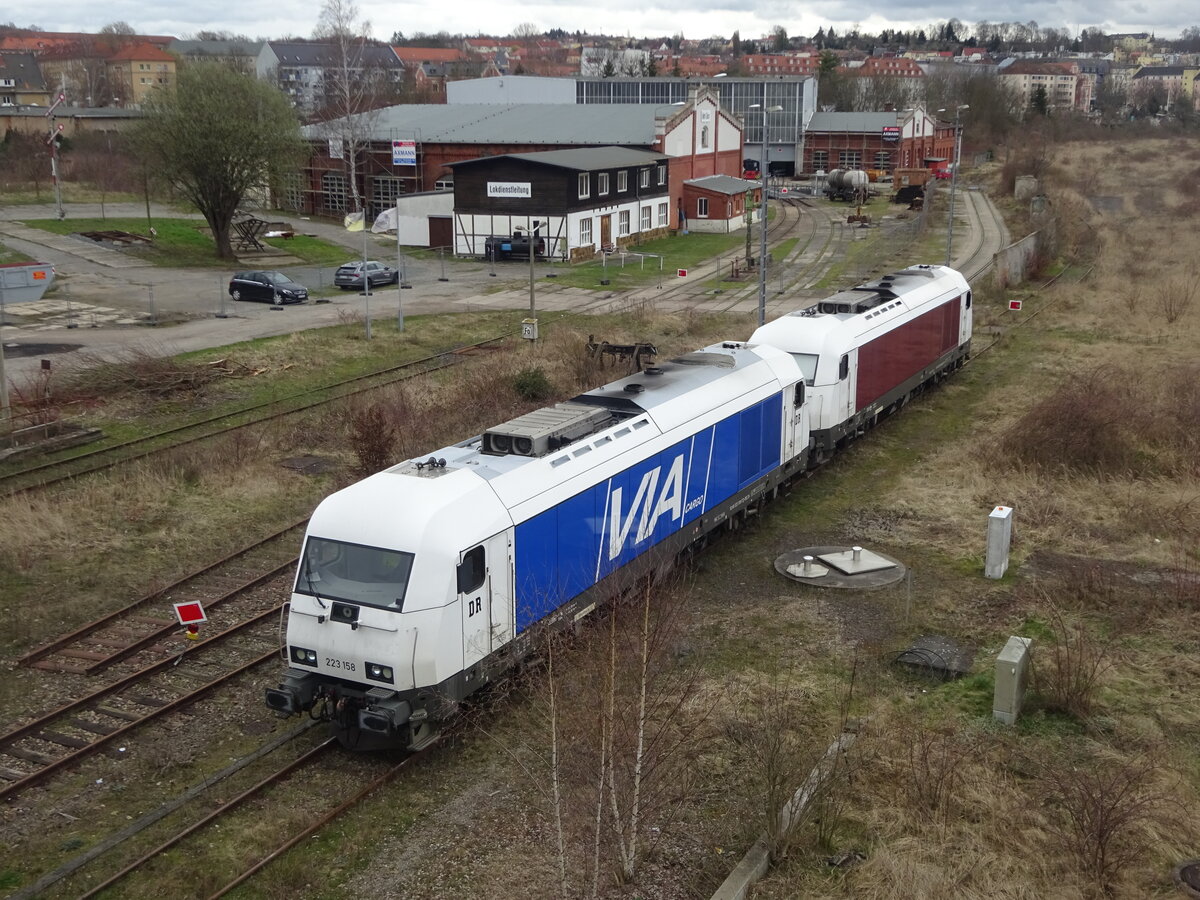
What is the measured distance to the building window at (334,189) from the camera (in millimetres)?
68787

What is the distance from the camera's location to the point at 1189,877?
10.5m

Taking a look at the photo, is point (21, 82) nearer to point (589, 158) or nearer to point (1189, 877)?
point (589, 158)

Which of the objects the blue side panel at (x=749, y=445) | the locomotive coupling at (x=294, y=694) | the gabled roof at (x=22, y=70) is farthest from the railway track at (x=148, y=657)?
the gabled roof at (x=22, y=70)

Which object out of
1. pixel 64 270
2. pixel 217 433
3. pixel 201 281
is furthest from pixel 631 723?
pixel 64 270

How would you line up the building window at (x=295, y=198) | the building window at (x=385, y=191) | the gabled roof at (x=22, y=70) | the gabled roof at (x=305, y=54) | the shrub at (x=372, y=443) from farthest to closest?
the gabled roof at (x=305, y=54) < the gabled roof at (x=22, y=70) < the building window at (x=295, y=198) < the building window at (x=385, y=191) < the shrub at (x=372, y=443)

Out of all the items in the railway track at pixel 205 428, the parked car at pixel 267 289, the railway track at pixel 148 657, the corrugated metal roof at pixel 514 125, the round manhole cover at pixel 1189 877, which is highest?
the corrugated metal roof at pixel 514 125

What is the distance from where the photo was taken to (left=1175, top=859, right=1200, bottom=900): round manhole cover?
33.6 ft

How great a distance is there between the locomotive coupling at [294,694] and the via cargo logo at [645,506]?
4.44 meters

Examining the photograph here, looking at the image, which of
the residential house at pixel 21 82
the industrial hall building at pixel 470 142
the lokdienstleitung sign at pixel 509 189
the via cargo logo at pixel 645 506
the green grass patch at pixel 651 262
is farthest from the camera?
the residential house at pixel 21 82

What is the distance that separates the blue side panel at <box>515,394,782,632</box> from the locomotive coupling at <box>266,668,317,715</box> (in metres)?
2.44

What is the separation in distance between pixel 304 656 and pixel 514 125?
201ft

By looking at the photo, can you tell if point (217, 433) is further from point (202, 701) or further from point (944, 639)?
point (944, 639)

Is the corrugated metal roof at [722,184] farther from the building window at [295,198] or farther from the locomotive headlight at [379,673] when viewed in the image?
the locomotive headlight at [379,673]

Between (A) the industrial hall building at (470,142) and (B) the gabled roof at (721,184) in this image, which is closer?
(A) the industrial hall building at (470,142)
